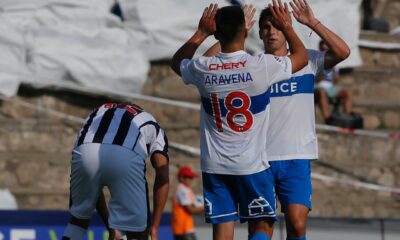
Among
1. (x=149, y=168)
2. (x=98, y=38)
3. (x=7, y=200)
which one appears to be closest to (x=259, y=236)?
(x=7, y=200)

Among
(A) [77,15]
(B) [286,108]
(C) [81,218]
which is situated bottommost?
(C) [81,218]

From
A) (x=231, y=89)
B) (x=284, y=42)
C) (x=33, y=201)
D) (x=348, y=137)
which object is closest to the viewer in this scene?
(x=231, y=89)

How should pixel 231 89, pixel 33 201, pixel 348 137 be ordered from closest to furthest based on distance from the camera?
pixel 231 89
pixel 33 201
pixel 348 137

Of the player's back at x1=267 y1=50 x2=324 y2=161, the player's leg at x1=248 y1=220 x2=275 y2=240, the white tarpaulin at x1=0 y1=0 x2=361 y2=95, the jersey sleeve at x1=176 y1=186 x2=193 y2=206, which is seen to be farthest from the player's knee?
the white tarpaulin at x1=0 y1=0 x2=361 y2=95

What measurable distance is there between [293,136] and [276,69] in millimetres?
894

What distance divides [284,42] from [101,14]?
28.0 ft

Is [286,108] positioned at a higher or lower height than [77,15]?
lower

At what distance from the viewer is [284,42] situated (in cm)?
906

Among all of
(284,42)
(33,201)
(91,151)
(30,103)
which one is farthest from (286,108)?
(30,103)

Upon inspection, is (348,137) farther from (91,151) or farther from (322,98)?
(91,151)

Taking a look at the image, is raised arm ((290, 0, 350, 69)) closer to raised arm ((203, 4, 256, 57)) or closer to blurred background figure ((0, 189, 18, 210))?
raised arm ((203, 4, 256, 57))

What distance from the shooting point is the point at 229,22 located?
8320 millimetres

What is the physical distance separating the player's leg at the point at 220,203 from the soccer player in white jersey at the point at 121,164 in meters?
0.31

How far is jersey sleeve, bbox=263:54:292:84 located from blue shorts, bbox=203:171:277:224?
0.68m
